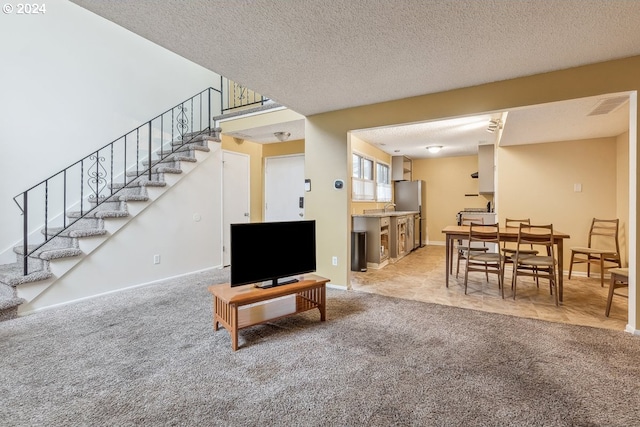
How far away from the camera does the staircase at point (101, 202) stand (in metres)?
3.06

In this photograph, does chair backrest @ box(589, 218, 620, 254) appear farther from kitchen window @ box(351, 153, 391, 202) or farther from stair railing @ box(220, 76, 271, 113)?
stair railing @ box(220, 76, 271, 113)

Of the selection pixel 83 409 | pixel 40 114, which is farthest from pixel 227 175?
pixel 83 409

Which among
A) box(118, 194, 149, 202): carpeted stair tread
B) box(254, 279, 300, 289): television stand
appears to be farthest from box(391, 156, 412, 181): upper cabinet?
box(118, 194, 149, 202): carpeted stair tread

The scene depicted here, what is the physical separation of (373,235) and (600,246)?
3.48 m

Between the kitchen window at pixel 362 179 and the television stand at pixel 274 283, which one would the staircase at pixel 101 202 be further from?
the kitchen window at pixel 362 179

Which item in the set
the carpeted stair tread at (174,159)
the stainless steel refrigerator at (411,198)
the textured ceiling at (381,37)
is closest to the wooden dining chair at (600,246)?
the textured ceiling at (381,37)

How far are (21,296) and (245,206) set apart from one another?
11.1ft

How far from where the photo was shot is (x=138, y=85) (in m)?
4.71

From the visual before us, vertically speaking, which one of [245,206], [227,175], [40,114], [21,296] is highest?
[40,114]

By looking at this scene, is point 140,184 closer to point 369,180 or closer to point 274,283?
point 274,283

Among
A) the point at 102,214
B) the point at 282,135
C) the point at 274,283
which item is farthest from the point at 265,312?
the point at 282,135

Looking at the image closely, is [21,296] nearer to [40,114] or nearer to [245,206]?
[40,114]

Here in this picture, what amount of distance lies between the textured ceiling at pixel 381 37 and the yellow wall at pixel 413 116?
12 centimetres

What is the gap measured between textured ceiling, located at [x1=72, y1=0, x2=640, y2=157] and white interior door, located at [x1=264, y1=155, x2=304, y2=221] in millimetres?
2811
